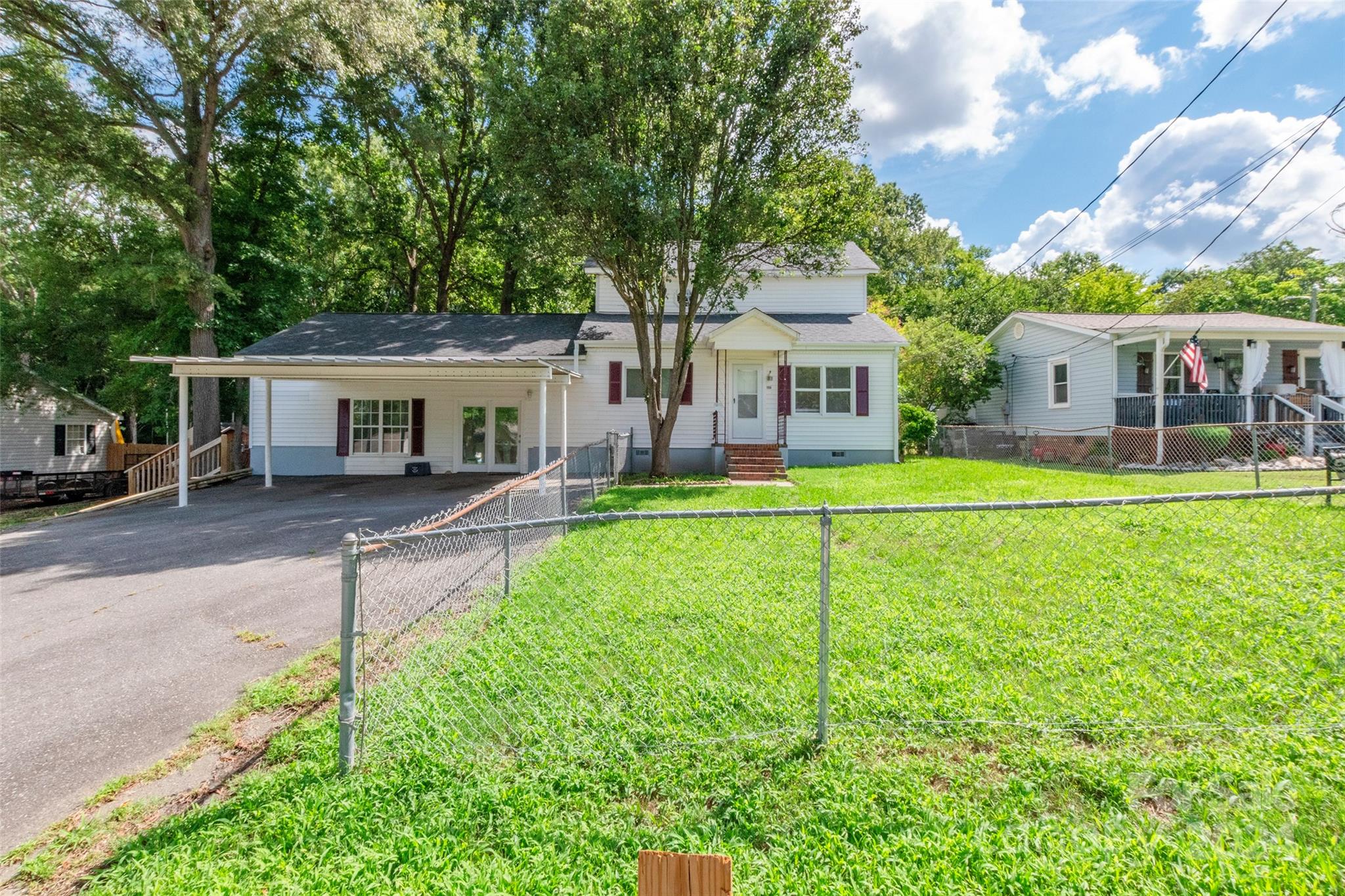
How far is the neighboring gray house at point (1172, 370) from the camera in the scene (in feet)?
49.1

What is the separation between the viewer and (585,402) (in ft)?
49.6

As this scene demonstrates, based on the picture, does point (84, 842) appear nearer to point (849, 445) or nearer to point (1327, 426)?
point (849, 445)

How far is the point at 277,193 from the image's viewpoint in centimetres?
1789

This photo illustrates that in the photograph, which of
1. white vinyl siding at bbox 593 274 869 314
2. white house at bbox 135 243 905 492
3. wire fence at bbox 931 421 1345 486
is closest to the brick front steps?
white house at bbox 135 243 905 492

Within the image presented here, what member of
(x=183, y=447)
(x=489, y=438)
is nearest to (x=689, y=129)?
(x=489, y=438)

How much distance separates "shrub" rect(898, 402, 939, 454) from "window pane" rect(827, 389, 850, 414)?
2.68 metres

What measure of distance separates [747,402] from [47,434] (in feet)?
88.0

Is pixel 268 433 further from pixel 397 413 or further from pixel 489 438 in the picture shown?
pixel 489 438

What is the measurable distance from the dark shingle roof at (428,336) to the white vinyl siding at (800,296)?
3.71 ft

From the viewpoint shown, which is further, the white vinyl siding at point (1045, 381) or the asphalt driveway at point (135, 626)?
the white vinyl siding at point (1045, 381)

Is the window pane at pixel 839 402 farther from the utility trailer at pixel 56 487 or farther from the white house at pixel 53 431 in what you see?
the white house at pixel 53 431

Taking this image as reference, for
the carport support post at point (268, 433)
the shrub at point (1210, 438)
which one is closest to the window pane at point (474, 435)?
the carport support post at point (268, 433)

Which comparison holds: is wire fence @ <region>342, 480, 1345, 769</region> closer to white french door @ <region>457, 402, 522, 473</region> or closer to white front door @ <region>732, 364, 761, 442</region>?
white front door @ <region>732, 364, 761, 442</region>

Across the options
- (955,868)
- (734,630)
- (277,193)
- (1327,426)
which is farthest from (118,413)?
(1327,426)
